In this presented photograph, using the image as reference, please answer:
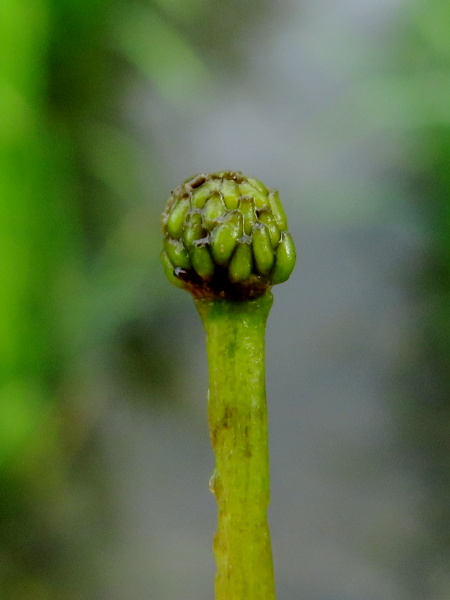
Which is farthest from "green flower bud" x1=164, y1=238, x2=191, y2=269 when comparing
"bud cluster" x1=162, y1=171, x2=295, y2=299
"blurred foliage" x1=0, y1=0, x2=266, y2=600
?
"blurred foliage" x1=0, y1=0, x2=266, y2=600

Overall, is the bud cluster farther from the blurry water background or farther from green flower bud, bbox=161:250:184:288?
the blurry water background

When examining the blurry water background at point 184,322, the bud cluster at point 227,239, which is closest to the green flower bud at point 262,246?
the bud cluster at point 227,239

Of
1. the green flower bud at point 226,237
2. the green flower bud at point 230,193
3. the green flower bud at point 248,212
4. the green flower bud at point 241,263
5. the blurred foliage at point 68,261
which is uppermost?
the blurred foliage at point 68,261

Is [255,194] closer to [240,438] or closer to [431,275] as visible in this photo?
[240,438]

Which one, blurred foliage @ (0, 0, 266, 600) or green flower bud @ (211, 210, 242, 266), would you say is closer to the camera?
green flower bud @ (211, 210, 242, 266)

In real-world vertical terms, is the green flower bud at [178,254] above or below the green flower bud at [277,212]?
below

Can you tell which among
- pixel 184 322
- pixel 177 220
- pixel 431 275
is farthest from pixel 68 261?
pixel 177 220

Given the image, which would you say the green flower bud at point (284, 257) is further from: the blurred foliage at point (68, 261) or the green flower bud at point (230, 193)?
the blurred foliage at point (68, 261)
